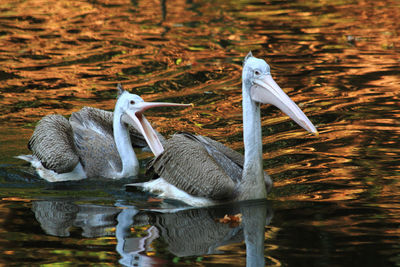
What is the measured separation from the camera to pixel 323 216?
619 centimetres

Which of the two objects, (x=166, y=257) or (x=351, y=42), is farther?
(x=351, y=42)

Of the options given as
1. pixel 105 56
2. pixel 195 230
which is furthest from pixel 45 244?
pixel 105 56

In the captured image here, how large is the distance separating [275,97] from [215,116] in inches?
128

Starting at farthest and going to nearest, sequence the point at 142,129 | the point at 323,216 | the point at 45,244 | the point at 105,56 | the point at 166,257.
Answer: the point at 105,56 → the point at 142,129 → the point at 323,216 → the point at 45,244 → the point at 166,257

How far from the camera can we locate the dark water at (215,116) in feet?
18.4

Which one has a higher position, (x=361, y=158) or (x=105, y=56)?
(x=105, y=56)

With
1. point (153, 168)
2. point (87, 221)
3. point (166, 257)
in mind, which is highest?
point (153, 168)

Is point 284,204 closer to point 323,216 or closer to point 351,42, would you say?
point 323,216

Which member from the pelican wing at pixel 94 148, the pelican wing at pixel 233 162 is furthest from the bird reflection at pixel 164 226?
the pelican wing at pixel 94 148

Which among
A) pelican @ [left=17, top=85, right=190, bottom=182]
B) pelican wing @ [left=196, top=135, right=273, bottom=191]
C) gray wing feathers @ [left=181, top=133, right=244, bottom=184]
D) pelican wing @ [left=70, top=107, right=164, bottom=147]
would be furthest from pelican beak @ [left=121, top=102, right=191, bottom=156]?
pelican wing @ [left=70, top=107, right=164, bottom=147]

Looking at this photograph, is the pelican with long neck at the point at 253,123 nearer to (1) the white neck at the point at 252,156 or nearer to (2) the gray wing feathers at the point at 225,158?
(1) the white neck at the point at 252,156

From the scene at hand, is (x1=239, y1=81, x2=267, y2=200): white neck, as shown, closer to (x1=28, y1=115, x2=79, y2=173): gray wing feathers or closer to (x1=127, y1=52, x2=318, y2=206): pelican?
(x1=127, y1=52, x2=318, y2=206): pelican

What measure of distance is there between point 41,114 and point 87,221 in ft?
12.9

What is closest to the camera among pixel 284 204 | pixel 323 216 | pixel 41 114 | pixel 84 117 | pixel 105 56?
pixel 323 216
